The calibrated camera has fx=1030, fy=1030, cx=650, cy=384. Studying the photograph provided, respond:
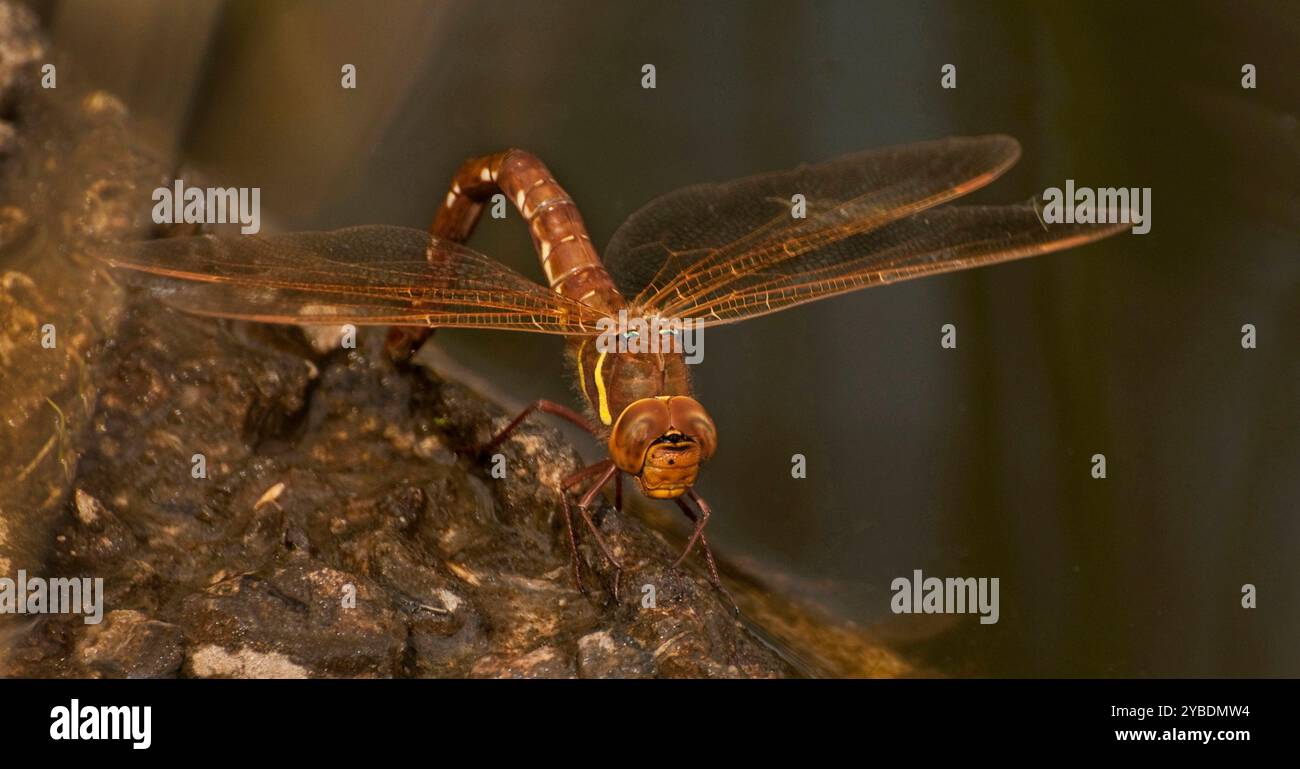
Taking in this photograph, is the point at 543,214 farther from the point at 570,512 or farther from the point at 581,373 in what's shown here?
the point at 570,512

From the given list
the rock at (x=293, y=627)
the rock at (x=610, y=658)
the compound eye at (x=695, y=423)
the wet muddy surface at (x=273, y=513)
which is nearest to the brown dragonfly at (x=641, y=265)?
the compound eye at (x=695, y=423)

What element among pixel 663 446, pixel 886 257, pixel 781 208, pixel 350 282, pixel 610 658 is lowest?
pixel 610 658

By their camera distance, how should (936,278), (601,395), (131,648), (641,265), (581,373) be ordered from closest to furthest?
(131,648) < (601,395) < (581,373) < (641,265) < (936,278)

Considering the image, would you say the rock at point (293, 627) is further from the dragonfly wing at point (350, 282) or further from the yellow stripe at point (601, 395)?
the yellow stripe at point (601, 395)

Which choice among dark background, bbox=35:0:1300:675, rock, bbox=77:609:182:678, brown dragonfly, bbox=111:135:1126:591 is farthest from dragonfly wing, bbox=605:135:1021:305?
rock, bbox=77:609:182:678

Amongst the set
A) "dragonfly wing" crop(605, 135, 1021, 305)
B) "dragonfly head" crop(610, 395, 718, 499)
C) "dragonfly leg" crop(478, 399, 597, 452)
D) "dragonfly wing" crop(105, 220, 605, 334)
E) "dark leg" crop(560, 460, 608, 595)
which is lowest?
"dark leg" crop(560, 460, 608, 595)

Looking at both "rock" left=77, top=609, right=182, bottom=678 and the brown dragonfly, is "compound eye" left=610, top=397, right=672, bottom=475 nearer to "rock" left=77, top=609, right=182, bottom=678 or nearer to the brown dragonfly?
the brown dragonfly

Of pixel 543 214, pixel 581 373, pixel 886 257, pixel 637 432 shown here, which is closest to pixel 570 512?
pixel 637 432

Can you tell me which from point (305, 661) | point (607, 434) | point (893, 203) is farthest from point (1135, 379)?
point (305, 661)
